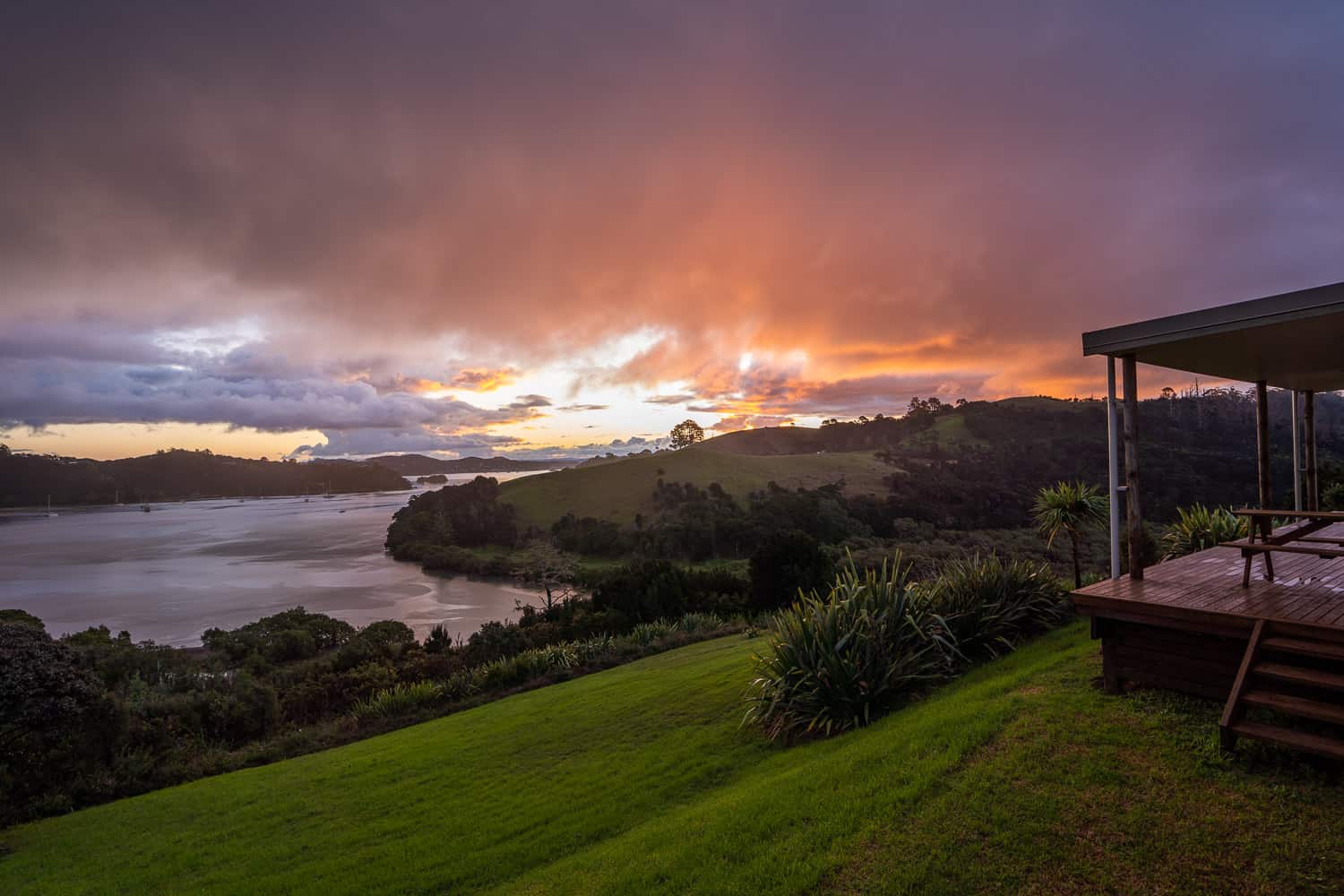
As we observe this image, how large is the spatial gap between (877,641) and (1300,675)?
3.06 metres

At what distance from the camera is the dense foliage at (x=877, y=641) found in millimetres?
5875

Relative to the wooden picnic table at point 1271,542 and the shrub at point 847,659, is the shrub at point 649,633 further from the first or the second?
the wooden picnic table at point 1271,542

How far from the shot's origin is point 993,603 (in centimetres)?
731

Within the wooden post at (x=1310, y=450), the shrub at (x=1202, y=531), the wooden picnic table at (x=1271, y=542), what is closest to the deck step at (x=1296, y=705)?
the wooden picnic table at (x=1271, y=542)

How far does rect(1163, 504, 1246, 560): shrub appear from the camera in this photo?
→ 973cm

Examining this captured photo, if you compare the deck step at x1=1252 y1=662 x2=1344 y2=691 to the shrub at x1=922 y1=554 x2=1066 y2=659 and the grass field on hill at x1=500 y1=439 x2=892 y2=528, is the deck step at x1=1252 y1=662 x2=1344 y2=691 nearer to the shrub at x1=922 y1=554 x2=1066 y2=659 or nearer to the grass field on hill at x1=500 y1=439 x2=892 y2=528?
the shrub at x1=922 y1=554 x2=1066 y2=659

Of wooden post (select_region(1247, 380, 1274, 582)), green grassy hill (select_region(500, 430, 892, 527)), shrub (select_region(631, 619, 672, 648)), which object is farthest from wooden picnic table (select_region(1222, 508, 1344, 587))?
green grassy hill (select_region(500, 430, 892, 527))

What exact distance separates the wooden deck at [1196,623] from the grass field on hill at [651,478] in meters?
50.4

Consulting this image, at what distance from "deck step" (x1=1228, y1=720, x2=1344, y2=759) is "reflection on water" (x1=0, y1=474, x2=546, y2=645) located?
2975 cm

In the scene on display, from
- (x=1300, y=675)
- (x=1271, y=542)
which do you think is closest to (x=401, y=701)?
(x=1300, y=675)

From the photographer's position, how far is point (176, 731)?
12.0m

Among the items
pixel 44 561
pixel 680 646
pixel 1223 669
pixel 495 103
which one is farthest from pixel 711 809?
pixel 44 561

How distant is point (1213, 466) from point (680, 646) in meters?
46.7

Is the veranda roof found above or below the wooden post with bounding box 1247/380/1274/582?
above
